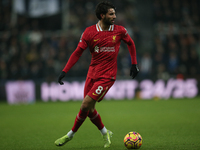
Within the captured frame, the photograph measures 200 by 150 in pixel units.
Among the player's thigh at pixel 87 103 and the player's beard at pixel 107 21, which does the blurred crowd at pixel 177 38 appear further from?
the player's thigh at pixel 87 103

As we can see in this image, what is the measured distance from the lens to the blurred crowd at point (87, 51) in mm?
15711

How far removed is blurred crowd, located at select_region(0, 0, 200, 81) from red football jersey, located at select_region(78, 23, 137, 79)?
33.3 feet

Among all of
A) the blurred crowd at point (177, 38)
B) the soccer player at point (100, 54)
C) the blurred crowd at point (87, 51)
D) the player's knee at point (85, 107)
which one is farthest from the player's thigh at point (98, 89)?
the blurred crowd at point (177, 38)

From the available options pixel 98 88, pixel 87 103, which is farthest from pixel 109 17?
pixel 87 103

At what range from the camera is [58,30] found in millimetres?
17922

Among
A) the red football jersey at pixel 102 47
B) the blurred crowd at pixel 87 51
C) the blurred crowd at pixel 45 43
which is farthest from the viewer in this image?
the blurred crowd at pixel 45 43

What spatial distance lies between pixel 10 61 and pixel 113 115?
7937 mm

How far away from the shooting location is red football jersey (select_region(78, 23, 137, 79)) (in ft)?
17.8

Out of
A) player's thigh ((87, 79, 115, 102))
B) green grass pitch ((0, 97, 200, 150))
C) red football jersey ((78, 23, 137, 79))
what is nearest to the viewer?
player's thigh ((87, 79, 115, 102))

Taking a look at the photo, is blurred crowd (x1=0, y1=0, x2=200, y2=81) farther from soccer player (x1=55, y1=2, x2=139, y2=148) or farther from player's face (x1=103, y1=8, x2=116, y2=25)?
player's face (x1=103, y1=8, x2=116, y2=25)

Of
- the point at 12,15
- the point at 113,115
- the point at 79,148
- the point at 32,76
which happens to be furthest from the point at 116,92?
the point at 79,148

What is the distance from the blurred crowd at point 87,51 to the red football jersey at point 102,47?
10.2 metres

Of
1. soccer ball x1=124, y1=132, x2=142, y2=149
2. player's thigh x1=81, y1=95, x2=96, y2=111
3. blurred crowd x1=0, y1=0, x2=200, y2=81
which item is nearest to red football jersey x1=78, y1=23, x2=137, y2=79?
player's thigh x1=81, y1=95, x2=96, y2=111

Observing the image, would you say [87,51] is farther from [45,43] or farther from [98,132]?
[98,132]
